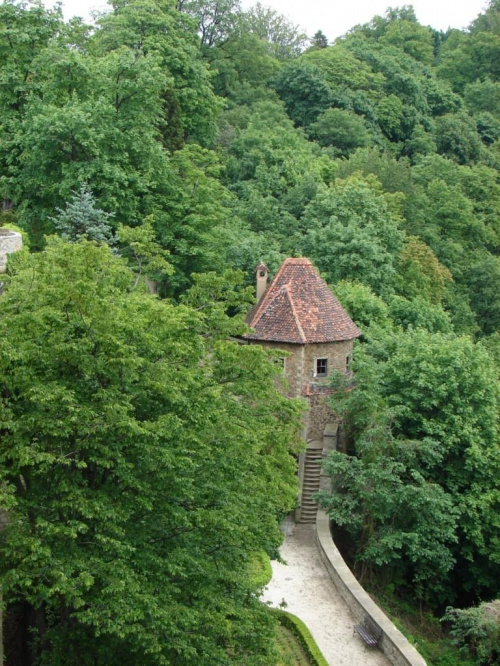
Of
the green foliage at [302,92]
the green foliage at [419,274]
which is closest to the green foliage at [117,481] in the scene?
the green foliage at [419,274]

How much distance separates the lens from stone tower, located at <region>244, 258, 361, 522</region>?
2895 cm

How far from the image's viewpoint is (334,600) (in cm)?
2327

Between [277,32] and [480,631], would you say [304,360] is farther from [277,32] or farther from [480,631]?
[277,32]

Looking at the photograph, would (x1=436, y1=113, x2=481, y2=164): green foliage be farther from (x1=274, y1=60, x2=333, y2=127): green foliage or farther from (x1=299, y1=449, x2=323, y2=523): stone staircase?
(x1=299, y1=449, x2=323, y2=523): stone staircase

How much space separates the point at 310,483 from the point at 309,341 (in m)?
4.84

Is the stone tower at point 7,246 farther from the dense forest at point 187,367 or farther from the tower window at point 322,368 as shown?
the tower window at point 322,368

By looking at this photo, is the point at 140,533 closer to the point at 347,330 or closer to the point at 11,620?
the point at 11,620

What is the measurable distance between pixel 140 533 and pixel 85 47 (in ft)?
98.3

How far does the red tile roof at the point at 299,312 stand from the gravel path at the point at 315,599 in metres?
6.59

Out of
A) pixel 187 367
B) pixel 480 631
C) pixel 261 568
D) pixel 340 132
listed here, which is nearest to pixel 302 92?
pixel 340 132

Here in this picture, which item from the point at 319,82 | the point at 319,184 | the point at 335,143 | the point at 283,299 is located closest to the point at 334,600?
the point at 283,299

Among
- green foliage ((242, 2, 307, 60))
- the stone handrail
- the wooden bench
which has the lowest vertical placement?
the wooden bench

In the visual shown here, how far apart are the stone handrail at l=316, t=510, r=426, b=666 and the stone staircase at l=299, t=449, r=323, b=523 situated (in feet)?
1.57

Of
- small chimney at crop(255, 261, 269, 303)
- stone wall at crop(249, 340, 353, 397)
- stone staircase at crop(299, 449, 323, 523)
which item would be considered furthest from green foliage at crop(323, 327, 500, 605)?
small chimney at crop(255, 261, 269, 303)
